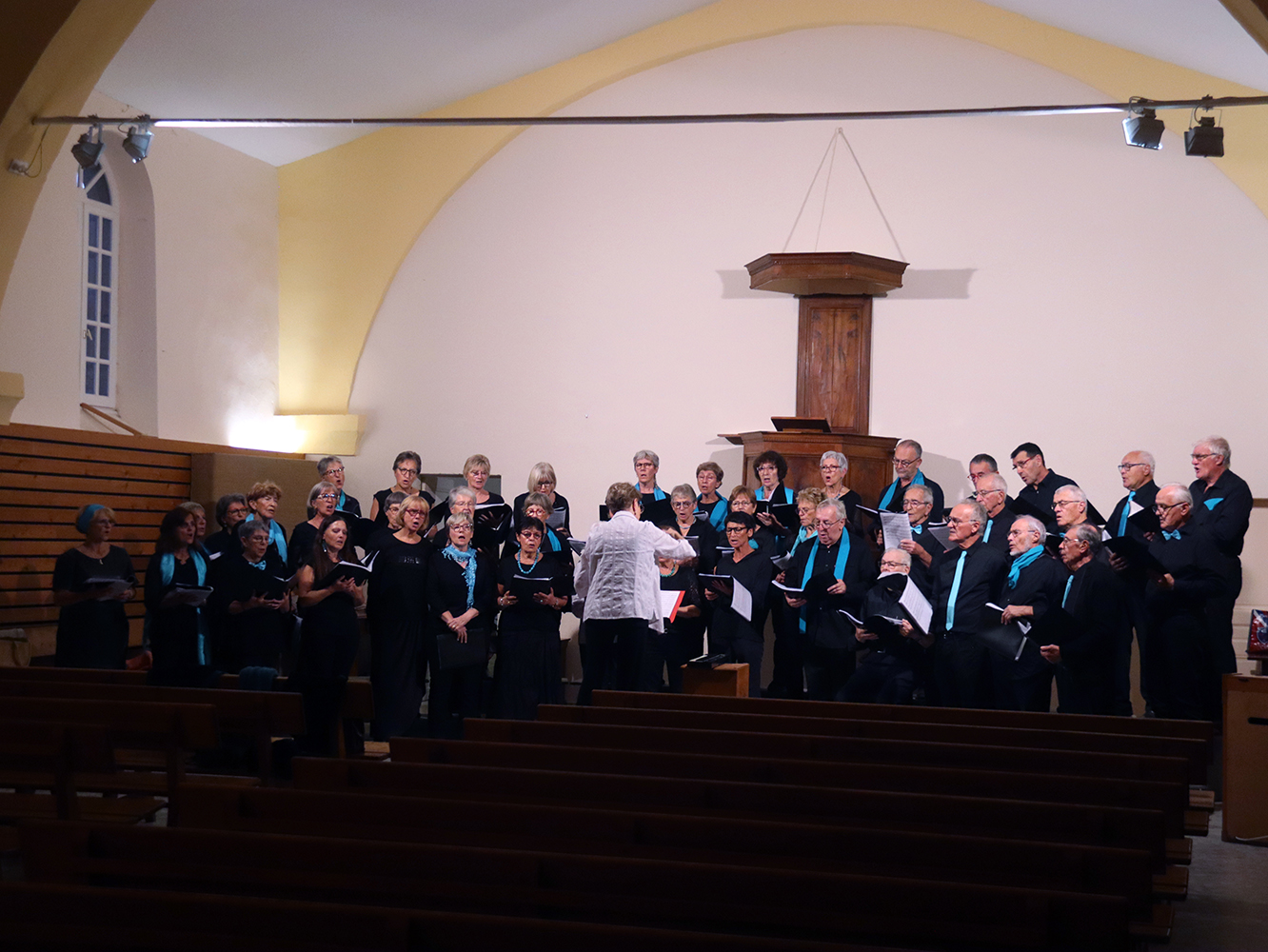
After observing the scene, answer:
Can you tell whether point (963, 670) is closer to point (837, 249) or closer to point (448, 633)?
point (448, 633)

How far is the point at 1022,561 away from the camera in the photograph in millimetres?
6332

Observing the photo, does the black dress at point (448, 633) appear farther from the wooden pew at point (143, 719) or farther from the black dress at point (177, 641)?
the wooden pew at point (143, 719)

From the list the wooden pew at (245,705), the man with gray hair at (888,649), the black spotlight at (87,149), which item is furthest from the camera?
the black spotlight at (87,149)

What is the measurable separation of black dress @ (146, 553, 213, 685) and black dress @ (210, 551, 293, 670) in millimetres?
290

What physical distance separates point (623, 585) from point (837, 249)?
191 inches

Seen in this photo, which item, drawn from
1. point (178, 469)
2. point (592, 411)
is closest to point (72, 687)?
point (178, 469)

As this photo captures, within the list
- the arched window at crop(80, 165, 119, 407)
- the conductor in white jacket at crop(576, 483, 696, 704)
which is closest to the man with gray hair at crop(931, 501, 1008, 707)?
the conductor in white jacket at crop(576, 483, 696, 704)

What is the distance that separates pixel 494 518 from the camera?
7.73 meters

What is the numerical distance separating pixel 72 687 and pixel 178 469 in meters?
5.47

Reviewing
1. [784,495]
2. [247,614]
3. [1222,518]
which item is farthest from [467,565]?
[1222,518]

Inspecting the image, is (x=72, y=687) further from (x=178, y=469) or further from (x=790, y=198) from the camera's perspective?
(x=790, y=198)

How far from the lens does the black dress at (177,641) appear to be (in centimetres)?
627

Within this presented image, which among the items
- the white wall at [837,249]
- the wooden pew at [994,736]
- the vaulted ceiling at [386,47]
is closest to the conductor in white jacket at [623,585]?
the wooden pew at [994,736]

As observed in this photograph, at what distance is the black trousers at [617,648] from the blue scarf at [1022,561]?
190 centimetres
